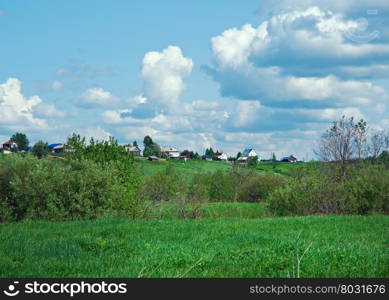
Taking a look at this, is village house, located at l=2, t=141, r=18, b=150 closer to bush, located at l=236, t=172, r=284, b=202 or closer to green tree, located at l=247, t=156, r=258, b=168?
green tree, located at l=247, t=156, r=258, b=168

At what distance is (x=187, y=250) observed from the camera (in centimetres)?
1114

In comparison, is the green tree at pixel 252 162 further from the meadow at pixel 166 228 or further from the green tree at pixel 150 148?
the meadow at pixel 166 228

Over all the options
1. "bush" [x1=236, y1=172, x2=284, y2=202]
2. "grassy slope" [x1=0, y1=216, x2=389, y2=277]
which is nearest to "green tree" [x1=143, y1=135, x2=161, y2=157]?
"bush" [x1=236, y1=172, x2=284, y2=202]

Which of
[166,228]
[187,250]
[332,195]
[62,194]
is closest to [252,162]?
[332,195]

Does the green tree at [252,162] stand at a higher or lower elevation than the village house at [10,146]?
lower

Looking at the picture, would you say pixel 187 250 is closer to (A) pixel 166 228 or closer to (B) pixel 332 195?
(A) pixel 166 228

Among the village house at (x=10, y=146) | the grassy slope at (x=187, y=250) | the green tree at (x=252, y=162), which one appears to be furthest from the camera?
the village house at (x=10, y=146)

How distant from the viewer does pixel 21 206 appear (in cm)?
2439

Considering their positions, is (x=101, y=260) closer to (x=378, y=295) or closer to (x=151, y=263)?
(x=151, y=263)

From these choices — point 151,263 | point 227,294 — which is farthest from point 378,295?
point 151,263

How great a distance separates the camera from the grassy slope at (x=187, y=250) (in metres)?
9.05

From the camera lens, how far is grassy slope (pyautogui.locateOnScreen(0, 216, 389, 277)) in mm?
9047

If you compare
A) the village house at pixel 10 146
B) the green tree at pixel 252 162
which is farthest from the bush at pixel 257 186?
the village house at pixel 10 146

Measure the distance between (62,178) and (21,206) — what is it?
8.50 feet
